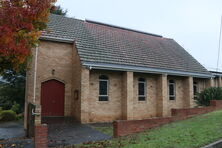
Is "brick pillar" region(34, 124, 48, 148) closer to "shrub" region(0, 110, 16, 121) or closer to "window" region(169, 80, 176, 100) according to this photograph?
"shrub" region(0, 110, 16, 121)

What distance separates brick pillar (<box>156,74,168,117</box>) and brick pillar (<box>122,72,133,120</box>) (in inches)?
128

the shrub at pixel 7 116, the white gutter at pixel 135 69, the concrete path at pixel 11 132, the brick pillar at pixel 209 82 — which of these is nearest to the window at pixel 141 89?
the white gutter at pixel 135 69

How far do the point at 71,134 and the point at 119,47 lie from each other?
962 centimetres

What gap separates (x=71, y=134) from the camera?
35.3ft

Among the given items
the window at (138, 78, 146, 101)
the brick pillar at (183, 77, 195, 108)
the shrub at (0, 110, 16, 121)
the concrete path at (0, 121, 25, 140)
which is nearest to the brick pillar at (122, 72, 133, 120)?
the window at (138, 78, 146, 101)

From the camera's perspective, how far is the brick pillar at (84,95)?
13797 millimetres

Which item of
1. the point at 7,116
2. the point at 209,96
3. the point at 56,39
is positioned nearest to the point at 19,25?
the point at 56,39

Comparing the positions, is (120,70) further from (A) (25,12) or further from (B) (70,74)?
(A) (25,12)

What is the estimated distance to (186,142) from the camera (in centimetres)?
765

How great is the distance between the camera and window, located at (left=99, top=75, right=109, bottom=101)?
15.7 metres

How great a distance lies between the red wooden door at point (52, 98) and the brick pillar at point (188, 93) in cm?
1164

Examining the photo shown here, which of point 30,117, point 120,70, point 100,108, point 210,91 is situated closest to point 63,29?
point 120,70

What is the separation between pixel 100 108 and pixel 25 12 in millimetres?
9177

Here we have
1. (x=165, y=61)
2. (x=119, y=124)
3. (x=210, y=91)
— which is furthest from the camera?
(x=165, y=61)
